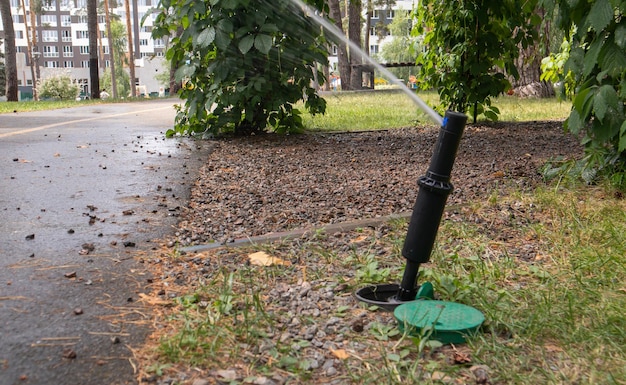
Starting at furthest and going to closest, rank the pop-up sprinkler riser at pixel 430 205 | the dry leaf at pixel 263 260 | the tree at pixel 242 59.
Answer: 1. the tree at pixel 242 59
2. the dry leaf at pixel 263 260
3. the pop-up sprinkler riser at pixel 430 205

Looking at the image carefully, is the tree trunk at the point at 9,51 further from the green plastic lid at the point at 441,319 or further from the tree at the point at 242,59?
the green plastic lid at the point at 441,319

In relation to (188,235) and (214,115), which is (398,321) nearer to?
(188,235)

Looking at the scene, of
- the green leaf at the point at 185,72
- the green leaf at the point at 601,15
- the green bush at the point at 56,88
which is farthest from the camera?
the green bush at the point at 56,88

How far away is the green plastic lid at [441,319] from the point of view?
2109 mm

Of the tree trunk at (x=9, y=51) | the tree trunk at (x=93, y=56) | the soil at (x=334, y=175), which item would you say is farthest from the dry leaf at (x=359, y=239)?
the tree trunk at (x=93, y=56)

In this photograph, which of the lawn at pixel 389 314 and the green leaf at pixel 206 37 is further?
the green leaf at pixel 206 37

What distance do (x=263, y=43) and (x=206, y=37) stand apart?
22.2 inches

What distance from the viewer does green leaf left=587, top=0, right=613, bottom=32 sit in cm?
358

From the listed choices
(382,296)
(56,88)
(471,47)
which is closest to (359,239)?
(382,296)

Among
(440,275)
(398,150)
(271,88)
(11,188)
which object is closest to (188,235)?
(440,275)

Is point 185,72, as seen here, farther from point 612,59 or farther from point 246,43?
point 612,59

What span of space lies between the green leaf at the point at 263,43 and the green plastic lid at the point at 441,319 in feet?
15.3

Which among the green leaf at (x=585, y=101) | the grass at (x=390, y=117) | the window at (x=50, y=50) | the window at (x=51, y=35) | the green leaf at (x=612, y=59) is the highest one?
the window at (x=51, y=35)

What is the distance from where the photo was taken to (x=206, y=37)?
6660 millimetres
